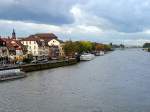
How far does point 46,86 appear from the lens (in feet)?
163

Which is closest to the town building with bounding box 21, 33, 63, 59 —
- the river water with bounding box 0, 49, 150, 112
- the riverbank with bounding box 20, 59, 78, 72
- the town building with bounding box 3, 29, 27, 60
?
the town building with bounding box 3, 29, 27, 60

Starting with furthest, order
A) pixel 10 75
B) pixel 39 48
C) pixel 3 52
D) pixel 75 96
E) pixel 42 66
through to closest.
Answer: pixel 39 48, pixel 3 52, pixel 42 66, pixel 10 75, pixel 75 96

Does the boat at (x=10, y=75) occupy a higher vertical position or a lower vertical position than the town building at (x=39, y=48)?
lower

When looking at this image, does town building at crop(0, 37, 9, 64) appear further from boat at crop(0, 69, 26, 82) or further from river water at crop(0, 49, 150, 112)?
river water at crop(0, 49, 150, 112)

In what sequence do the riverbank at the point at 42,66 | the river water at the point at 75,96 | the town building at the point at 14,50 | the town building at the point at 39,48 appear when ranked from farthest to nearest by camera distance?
the town building at the point at 39,48
the town building at the point at 14,50
the riverbank at the point at 42,66
the river water at the point at 75,96

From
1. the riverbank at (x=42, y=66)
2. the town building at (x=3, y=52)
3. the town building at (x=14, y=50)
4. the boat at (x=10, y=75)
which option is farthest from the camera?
the town building at (x=14, y=50)

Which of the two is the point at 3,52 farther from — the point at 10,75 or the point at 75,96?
the point at 75,96

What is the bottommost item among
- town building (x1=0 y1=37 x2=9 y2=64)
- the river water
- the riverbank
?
the river water

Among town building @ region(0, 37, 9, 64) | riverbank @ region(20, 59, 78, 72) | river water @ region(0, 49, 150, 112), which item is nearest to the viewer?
river water @ region(0, 49, 150, 112)

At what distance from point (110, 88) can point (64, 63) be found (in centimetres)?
5110

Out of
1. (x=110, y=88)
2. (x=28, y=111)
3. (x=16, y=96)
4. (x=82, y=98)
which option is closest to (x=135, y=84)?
(x=110, y=88)

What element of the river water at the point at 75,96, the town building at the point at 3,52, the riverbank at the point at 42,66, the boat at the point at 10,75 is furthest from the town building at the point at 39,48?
the river water at the point at 75,96

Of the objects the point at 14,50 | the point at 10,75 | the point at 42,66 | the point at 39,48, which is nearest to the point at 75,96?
the point at 10,75

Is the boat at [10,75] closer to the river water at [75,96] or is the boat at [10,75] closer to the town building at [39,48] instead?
the river water at [75,96]
